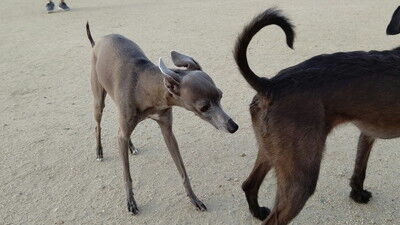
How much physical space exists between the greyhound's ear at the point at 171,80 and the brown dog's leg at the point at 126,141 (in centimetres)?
53

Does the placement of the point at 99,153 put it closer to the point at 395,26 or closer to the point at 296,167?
the point at 296,167

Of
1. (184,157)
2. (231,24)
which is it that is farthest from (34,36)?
(184,157)

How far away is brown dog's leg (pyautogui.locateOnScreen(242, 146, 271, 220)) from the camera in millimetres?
3094

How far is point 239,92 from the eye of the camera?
17.1 ft

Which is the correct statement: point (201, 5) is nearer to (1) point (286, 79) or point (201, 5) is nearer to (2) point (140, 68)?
(2) point (140, 68)

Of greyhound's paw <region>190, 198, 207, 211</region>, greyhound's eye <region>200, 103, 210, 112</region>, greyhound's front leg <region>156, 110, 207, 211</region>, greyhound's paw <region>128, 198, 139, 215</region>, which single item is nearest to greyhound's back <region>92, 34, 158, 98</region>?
greyhound's front leg <region>156, 110, 207, 211</region>

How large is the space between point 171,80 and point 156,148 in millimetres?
1549

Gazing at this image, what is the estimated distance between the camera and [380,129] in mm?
2650

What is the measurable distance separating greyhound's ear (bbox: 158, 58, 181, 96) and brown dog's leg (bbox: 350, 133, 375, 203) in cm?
140

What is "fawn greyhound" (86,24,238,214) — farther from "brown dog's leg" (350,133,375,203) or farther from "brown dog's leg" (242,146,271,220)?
"brown dog's leg" (350,133,375,203)

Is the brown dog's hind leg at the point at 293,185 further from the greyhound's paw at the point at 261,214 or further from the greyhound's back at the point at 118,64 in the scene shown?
the greyhound's back at the point at 118,64

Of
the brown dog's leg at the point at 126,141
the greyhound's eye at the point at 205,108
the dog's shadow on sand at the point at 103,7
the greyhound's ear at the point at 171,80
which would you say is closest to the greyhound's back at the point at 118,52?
the brown dog's leg at the point at 126,141

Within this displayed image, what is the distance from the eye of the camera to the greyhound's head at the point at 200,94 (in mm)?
2777

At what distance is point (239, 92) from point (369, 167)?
187 cm
